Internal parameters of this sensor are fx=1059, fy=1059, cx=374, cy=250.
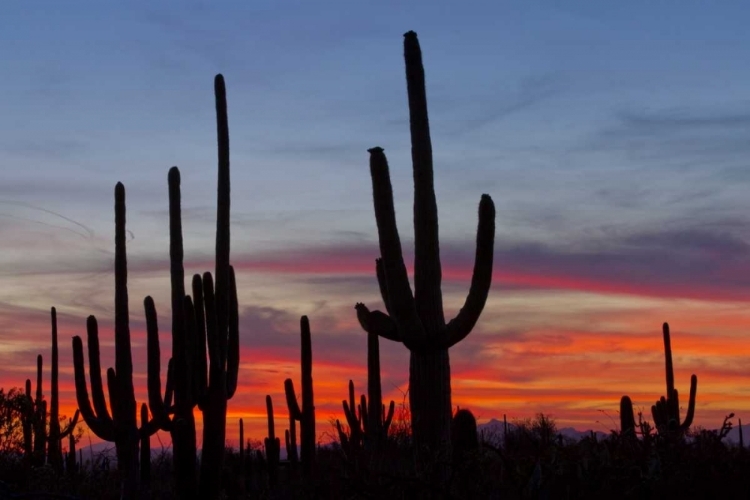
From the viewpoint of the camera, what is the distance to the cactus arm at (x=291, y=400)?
24.0 meters

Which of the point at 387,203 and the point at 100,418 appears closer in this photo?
the point at 387,203

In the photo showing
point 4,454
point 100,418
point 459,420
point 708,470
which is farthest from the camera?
point 4,454

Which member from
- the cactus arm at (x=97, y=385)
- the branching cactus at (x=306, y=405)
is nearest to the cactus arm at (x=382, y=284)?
the cactus arm at (x=97, y=385)

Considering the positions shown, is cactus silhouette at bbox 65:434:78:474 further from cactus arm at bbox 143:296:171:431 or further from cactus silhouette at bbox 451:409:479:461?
cactus silhouette at bbox 451:409:479:461

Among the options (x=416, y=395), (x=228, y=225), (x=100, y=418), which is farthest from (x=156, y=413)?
(x=416, y=395)

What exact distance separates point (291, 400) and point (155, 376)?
5.47 m

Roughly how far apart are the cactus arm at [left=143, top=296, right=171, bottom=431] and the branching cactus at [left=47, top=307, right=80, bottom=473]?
3.24 metres

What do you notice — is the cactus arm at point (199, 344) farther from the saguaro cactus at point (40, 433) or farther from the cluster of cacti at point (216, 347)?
the saguaro cactus at point (40, 433)

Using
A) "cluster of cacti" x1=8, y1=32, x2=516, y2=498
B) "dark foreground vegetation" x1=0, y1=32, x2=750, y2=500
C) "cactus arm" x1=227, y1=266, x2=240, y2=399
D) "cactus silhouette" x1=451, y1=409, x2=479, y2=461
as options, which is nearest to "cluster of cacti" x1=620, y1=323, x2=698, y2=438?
"dark foreground vegetation" x1=0, y1=32, x2=750, y2=500

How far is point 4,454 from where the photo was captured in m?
22.2

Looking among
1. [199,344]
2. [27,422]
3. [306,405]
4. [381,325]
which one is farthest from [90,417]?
[381,325]

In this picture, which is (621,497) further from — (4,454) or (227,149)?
(4,454)

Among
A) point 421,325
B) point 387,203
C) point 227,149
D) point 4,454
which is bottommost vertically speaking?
point 4,454

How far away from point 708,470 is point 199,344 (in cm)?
1149
